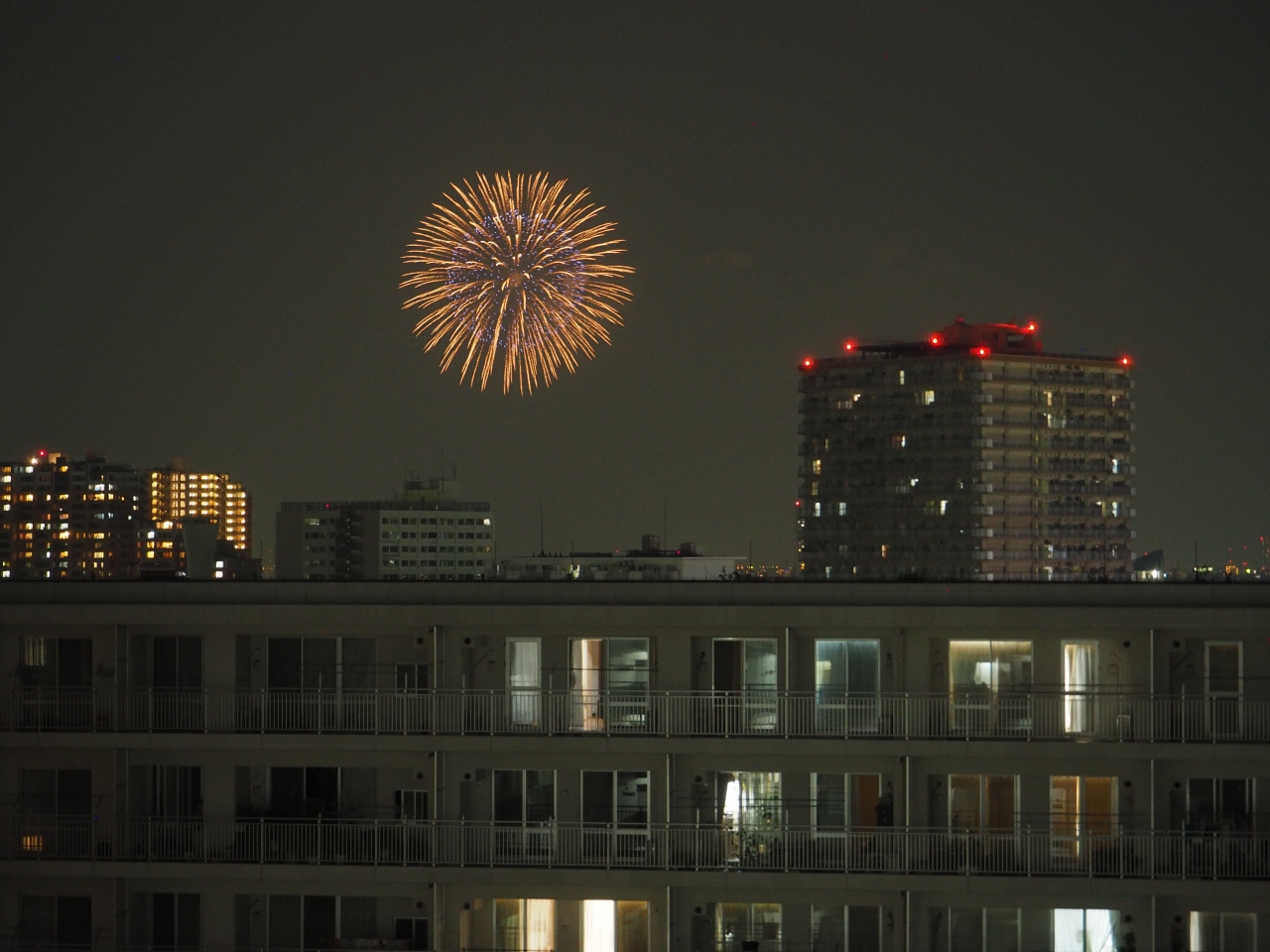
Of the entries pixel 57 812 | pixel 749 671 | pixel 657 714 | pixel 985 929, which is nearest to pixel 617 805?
pixel 657 714

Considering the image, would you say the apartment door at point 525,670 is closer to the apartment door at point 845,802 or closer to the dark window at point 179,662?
the apartment door at point 845,802

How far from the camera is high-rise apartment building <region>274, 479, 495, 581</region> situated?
111 metres

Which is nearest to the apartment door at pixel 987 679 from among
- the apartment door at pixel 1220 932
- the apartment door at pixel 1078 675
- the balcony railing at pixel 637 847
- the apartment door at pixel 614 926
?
the apartment door at pixel 1078 675

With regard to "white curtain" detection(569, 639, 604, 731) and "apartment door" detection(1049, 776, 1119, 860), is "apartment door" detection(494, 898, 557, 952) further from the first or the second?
"apartment door" detection(1049, 776, 1119, 860)

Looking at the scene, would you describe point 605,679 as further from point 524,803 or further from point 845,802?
point 845,802

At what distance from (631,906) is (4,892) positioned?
1089 cm

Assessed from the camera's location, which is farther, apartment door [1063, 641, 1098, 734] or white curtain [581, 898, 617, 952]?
white curtain [581, 898, 617, 952]

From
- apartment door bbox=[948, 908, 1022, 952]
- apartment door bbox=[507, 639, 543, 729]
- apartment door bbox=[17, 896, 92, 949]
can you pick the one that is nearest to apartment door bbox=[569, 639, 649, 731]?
apartment door bbox=[507, 639, 543, 729]

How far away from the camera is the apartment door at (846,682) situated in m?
30.9

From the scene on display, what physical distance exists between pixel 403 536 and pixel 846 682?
420ft

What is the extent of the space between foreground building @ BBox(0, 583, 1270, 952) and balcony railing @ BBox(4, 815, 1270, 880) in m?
0.06

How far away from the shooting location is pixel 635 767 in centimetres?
3092

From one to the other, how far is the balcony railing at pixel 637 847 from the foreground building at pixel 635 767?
60 millimetres

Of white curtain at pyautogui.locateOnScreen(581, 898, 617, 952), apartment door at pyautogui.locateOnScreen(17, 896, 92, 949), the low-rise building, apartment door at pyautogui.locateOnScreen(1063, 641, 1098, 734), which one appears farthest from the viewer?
the low-rise building
